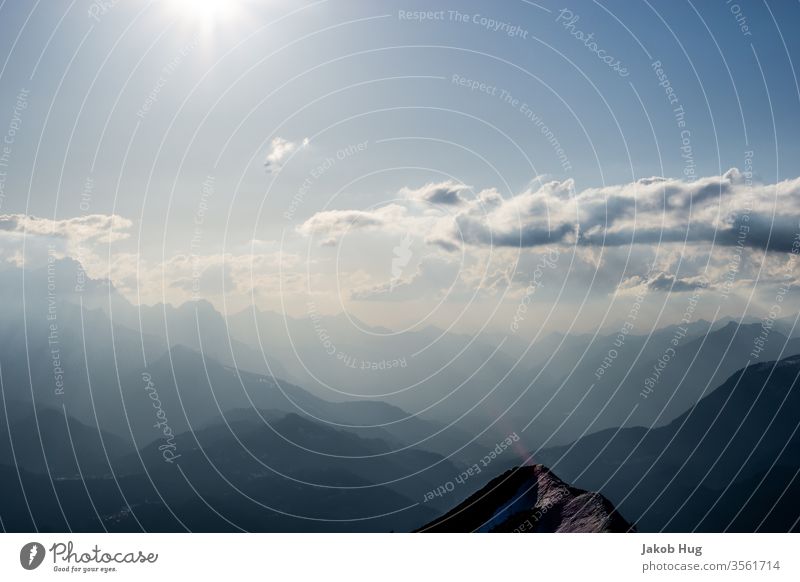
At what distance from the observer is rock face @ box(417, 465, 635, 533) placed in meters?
26.6

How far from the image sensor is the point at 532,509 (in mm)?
29578

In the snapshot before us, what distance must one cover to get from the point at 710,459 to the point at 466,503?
7227 inches

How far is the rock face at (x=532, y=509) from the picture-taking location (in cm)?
2664
